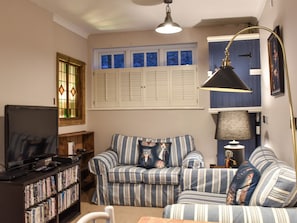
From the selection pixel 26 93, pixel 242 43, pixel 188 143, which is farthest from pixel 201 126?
pixel 26 93

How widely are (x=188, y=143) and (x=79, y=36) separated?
2494mm

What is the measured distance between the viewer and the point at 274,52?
284 centimetres

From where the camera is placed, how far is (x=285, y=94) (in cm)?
253

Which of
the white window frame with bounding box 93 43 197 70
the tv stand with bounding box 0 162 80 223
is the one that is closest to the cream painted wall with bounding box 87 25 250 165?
the white window frame with bounding box 93 43 197 70

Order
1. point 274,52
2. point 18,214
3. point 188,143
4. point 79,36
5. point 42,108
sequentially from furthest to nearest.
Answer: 1. point 79,36
2. point 188,143
3. point 42,108
4. point 274,52
5. point 18,214

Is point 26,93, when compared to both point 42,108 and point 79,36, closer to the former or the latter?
point 42,108

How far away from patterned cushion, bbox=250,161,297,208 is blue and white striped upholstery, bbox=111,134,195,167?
8.04 feet

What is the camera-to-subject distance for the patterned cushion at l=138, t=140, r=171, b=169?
4227mm

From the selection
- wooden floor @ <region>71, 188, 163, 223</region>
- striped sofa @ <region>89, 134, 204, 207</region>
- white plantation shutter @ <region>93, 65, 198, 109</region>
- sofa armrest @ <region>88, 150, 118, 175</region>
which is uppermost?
white plantation shutter @ <region>93, 65, 198, 109</region>

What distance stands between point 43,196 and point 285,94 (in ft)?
8.10

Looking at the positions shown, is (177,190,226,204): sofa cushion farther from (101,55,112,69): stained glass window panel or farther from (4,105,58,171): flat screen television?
(101,55,112,69): stained glass window panel

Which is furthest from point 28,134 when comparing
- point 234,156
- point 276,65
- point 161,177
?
point 276,65

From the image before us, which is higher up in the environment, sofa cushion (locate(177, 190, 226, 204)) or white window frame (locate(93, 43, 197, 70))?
white window frame (locate(93, 43, 197, 70))

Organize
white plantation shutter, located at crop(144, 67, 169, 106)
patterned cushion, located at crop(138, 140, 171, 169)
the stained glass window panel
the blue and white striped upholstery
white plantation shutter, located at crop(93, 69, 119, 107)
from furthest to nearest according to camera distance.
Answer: the stained glass window panel < white plantation shutter, located at crop(93, 69, 119, 107) < white plantation shutter, located at crop(144, 67, 169, 106) < the blue and white striped upholstery < patterned cushion, located at crop(138, 140, 171, 169)
